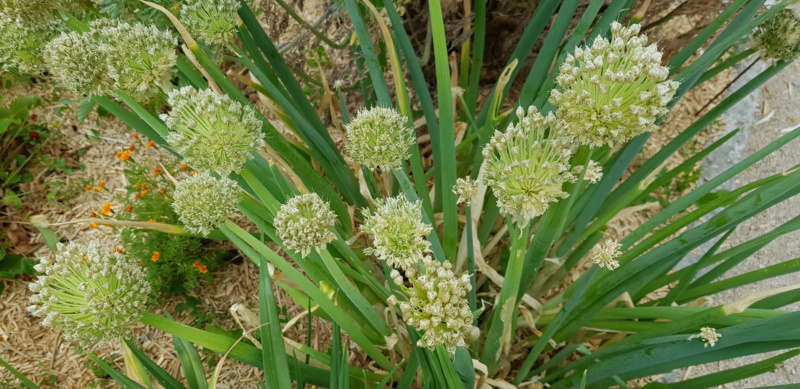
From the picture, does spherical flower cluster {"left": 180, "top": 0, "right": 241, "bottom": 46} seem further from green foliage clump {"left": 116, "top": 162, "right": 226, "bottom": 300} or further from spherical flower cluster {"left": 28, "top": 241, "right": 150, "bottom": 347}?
green foliage clump {"left": 116, "top": 162, "right": 226, "bottom": 300}

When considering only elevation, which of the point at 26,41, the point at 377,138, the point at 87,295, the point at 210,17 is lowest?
the point at 87,295

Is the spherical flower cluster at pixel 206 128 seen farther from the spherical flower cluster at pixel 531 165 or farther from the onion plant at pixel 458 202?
the spherical flower cluster at pixel 531 165

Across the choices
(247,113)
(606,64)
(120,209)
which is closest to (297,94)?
(247,113)

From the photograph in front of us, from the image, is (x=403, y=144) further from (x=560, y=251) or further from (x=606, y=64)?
(x=560, y=251)

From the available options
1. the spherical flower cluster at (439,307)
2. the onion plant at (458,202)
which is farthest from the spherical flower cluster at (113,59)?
the spherical flower cluster at (439,307)

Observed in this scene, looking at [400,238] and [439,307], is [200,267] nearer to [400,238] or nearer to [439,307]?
[400,238]

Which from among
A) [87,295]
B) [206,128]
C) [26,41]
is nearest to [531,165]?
[206,128]

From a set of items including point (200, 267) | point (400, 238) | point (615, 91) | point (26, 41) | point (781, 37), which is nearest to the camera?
point (615, 91)
